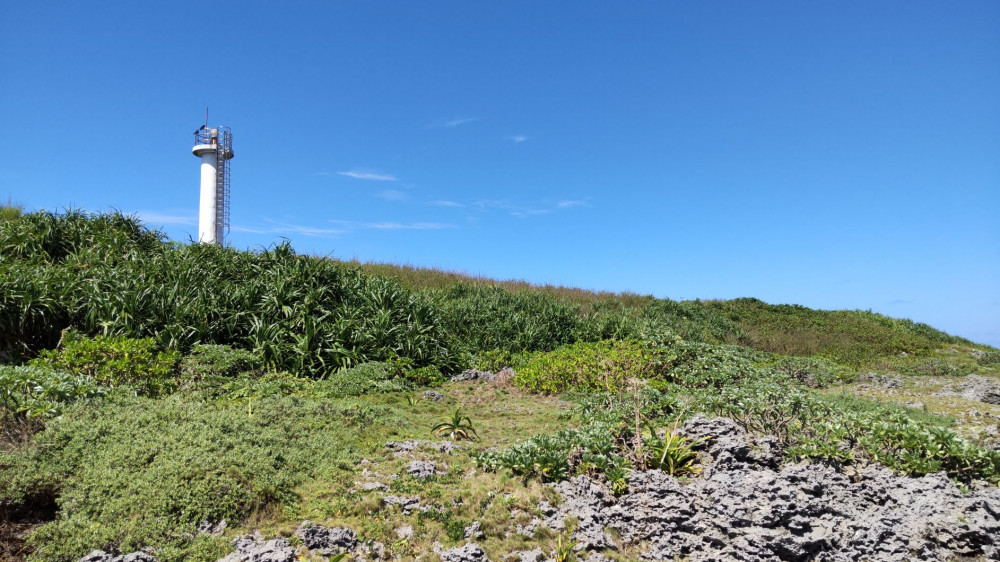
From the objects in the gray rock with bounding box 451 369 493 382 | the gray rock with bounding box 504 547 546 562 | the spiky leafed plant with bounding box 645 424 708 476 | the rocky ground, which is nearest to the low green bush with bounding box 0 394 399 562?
the rocky ground

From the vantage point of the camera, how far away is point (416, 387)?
7.36 meters

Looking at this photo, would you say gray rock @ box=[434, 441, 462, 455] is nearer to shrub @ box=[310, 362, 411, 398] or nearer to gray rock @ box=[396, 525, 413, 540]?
gray rock @ box=[396, 525, 413, 540]

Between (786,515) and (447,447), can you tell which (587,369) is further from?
(786,515)

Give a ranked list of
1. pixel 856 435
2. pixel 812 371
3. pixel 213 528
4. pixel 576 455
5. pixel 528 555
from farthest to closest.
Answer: pixel 812 371, pixel 856 435, pixel 576 455, pixel 213 528, pixel 528 555

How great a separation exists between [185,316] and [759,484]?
7.07 meters

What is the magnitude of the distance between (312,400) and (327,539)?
2.62 m

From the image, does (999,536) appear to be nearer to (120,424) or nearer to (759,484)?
(759,484)

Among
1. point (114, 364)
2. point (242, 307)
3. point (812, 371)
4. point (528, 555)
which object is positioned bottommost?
point (528, 555)

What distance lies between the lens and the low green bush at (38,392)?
428 centimetres

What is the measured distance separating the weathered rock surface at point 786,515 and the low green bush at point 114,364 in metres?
4.53

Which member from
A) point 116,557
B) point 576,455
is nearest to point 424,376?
point 576,455

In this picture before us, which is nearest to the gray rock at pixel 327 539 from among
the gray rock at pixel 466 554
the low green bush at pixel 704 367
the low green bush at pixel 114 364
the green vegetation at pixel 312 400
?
the green vegetation at pixel 312 400

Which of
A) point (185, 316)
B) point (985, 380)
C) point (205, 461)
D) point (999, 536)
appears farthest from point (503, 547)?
point (985, 380)

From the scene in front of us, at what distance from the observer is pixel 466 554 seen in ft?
9.97
